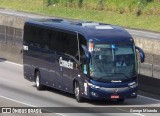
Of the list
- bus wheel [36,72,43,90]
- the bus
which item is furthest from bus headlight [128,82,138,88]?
bus wheel [36,72,43,90]

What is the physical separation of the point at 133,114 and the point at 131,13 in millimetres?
46939

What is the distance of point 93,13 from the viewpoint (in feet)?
247

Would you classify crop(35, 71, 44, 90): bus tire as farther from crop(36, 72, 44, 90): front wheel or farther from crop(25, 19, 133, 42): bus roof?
crop(25, 19, 133, 42): bus roof

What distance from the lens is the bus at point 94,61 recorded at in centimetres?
2716

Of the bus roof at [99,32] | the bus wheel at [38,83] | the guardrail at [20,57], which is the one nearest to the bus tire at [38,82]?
the bus wheel at [38,83]

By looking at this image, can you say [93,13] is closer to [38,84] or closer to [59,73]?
[38,84]

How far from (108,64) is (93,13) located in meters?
48.4

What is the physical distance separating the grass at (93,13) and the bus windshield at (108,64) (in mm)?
38251

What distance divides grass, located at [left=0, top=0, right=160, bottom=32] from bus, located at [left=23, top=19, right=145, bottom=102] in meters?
36.6

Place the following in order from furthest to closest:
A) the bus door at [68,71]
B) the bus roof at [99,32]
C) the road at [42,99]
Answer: the bus door at [68,71] < the bus roof at [99,32] < the road at [42,99]

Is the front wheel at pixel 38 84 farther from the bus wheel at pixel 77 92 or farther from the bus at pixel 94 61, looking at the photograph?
the bus wheel at pixel 77 92

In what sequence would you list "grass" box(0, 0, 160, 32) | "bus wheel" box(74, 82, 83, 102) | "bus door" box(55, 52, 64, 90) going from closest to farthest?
"bus wheel" box(74, 82, 83, 102), "bus door" box(55, 52, 64, 90), "grass" box(0, 0, 160, 32)

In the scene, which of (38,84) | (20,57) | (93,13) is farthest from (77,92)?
(93,13)

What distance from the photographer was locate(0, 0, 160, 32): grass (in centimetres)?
6825
